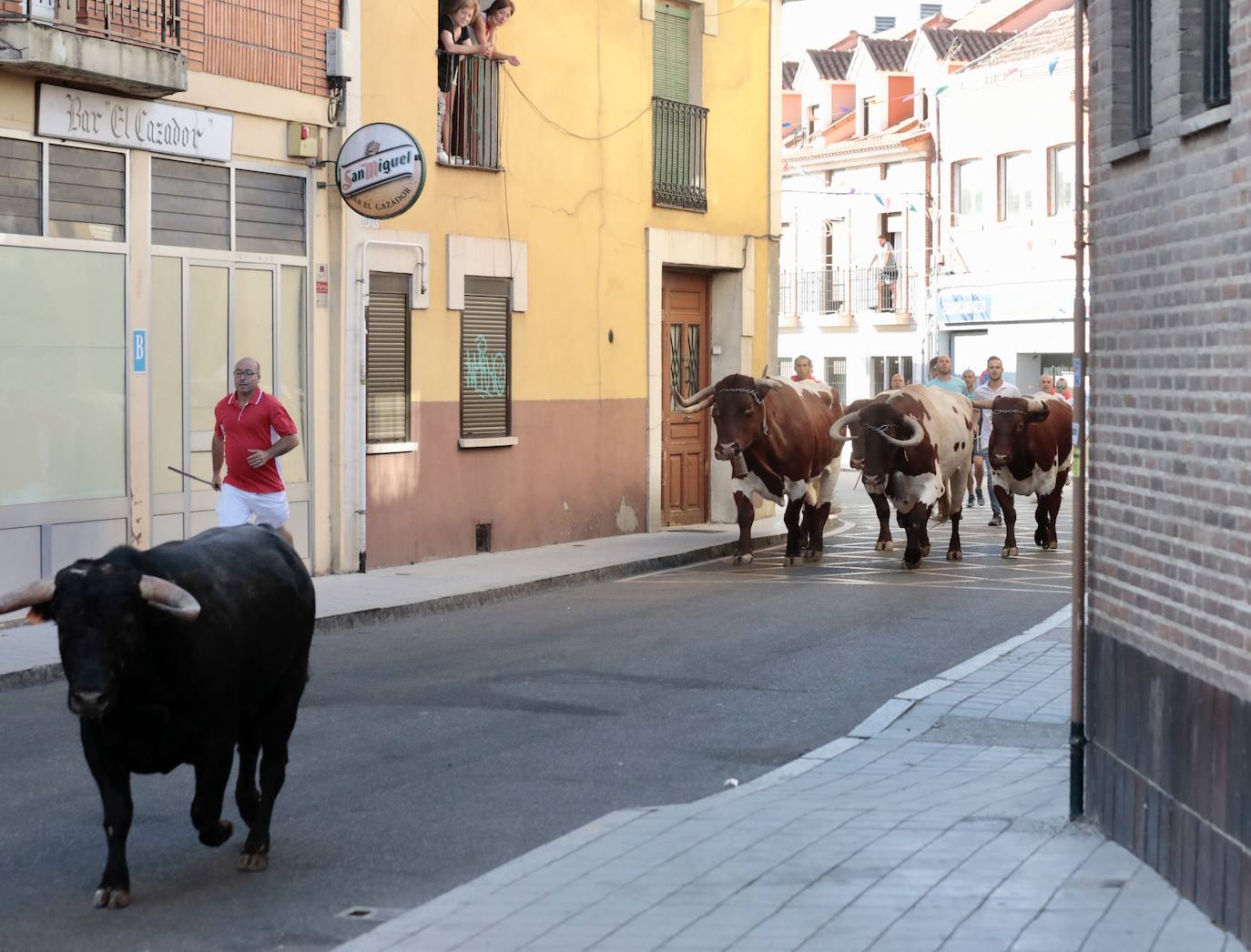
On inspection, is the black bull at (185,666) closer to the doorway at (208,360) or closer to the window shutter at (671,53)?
the doorway at (208,360)

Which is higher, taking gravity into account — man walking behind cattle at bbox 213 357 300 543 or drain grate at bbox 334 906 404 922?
man walking behind cattle at bbox 213 357 300 543

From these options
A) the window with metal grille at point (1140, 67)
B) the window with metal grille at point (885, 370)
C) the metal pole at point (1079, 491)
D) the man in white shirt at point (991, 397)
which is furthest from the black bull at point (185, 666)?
the window with metal grille at point (885, 370)

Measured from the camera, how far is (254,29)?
1730cm

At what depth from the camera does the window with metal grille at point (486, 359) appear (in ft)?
66.6

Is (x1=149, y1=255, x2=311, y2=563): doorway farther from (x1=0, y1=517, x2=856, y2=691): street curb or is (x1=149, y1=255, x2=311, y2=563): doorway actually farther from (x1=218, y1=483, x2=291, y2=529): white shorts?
(x1=218, y1=483, x2=291, y2=529): white shorts

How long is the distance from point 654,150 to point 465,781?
15.7 m

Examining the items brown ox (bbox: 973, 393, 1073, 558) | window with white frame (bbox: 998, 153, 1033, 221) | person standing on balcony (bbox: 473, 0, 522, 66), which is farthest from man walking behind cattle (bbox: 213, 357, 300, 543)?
window with white frame (bbox: 998, 153, 1033, 221)

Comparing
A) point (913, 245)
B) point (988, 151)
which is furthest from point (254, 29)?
point (913, 245)

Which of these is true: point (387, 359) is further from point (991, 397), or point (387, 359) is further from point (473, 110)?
point (991, 397)

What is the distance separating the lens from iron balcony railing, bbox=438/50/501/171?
20.2m

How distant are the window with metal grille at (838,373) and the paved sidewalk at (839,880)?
44.5m

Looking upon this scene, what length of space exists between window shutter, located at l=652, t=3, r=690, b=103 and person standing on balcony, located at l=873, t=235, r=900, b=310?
26.8 meters

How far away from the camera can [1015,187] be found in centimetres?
4519

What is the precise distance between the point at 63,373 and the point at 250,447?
221 cm
